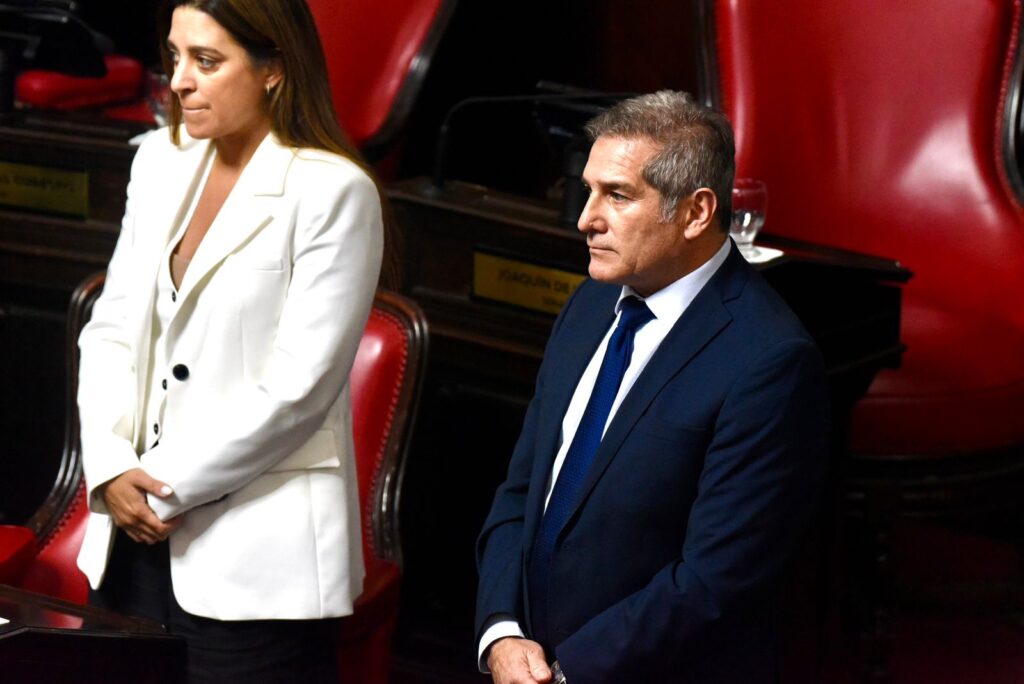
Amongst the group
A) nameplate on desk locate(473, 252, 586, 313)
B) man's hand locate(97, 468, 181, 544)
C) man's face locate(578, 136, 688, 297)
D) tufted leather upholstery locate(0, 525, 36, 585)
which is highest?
man's face locate(578, 136, 688, 297)

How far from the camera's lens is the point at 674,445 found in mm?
1827

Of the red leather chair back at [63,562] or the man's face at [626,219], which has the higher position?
the man's face at [626,219]

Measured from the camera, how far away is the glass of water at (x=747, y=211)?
2977 mm

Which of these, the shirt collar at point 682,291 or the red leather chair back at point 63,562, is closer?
the shirt collar at point 682,291

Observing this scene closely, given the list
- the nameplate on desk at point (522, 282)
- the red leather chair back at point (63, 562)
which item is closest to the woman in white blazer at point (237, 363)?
A: the red leather chair back at point (63, 562)

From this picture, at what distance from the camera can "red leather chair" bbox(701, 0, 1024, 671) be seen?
370 cm

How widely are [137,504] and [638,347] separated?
2.53ft

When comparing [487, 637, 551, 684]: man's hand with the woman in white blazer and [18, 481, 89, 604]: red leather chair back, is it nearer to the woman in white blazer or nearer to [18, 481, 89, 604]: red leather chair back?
the woman in white blazer

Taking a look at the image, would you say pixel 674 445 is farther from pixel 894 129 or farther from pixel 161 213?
pixel 894 129

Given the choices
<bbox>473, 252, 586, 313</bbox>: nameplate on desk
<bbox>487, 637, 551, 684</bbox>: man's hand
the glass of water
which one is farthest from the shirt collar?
<bbox>473, 252, 586, 313</bbox>: nameplate on desk

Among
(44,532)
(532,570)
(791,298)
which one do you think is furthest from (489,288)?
(532,570)

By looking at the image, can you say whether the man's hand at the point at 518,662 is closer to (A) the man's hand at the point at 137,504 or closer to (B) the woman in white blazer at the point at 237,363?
(B) the woman in white blazer at the point at 237,363

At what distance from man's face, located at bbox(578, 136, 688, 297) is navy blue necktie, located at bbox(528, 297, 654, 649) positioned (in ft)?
0.23

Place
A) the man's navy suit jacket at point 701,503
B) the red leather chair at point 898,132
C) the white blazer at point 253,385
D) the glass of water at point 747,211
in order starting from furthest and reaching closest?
the red leather chair at point 898,132, the glass of water at point 747,211, the white blazer at point 253,385, the man's navy suit jacket at point 701,503
